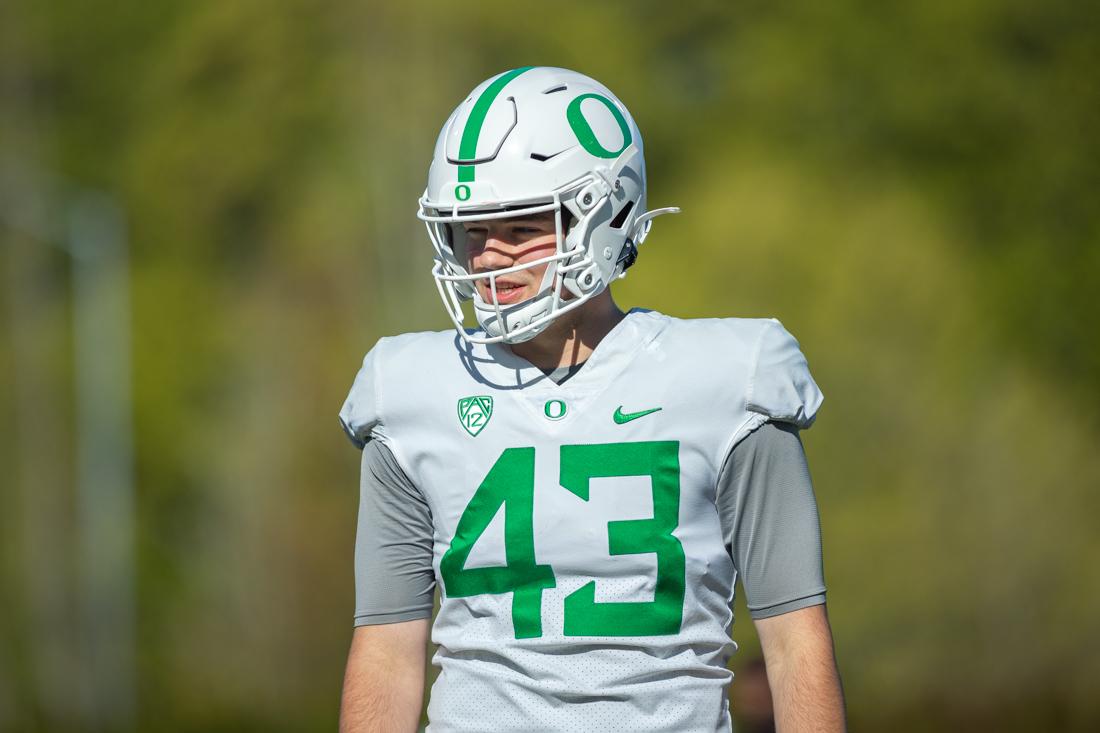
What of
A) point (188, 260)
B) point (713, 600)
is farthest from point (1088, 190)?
point (713, 600)

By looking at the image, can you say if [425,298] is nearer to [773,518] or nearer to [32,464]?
[32,464]

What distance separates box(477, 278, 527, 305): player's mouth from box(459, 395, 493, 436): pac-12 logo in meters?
0.14

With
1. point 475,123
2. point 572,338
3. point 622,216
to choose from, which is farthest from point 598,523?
point 475,123

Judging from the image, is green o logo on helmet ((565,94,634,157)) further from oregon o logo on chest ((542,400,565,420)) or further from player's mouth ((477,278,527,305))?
oregon o logo on chest ((542,400,565,420))

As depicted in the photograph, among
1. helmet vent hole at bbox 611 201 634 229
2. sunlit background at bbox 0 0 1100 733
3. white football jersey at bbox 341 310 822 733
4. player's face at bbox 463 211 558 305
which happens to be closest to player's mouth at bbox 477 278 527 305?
player's face at bbox 463 211 558 305

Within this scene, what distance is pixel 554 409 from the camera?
6.68 ft

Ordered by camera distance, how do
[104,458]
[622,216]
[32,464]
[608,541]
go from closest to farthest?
1. [608,541]
2. [622,216]
3. [32,464]
4. [104,458]

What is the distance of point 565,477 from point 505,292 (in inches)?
10.9

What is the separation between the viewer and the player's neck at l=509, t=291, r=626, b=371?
2.12 meters

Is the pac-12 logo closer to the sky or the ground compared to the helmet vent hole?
Result: closer to the ground

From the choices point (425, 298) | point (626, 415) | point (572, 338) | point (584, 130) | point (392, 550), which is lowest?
point (392, 550)

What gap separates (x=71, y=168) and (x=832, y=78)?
915cm

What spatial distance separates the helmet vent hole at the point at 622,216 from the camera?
221 centimetres

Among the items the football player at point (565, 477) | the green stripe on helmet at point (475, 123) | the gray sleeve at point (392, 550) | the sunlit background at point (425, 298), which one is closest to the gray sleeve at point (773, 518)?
the football player at point (565, 477)
